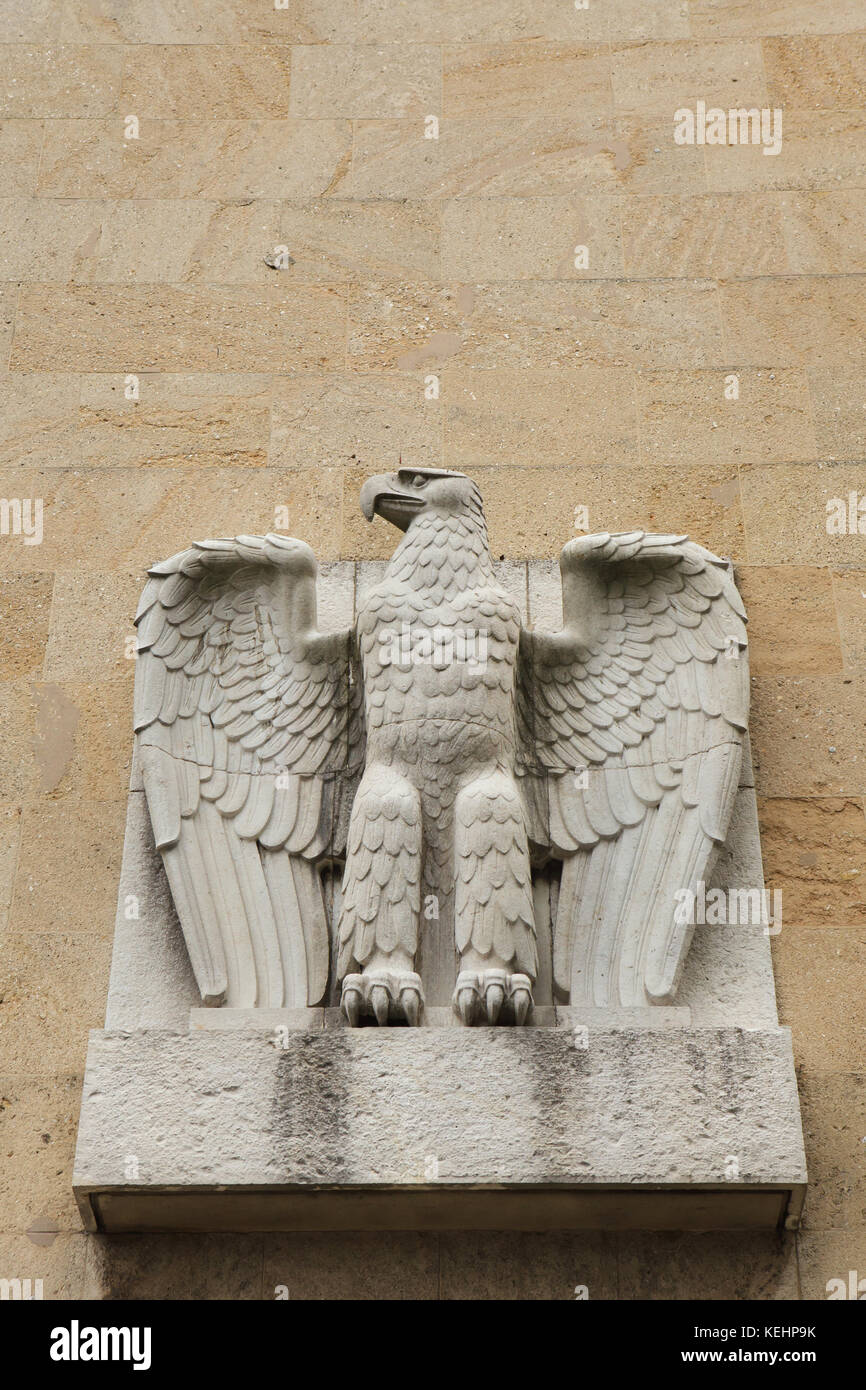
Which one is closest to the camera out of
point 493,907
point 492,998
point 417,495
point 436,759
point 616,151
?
point 492,998

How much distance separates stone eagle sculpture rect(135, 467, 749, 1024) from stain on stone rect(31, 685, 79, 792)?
21.8 inches

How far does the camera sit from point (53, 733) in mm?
6699

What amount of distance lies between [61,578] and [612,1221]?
319cm

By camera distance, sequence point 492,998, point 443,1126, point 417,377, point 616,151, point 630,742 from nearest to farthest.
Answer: point 443,1126
point 492,998
point 630,742
point 417,377
point 616,151

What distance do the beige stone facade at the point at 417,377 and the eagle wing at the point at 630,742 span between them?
464mm

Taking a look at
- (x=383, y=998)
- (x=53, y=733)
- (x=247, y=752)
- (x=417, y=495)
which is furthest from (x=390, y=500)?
(x=383, y=998)

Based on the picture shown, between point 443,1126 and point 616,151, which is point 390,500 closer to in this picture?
point 443,1126

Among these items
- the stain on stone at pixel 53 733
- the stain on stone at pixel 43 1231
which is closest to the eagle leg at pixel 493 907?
the stain on stone at pixel 43 1231

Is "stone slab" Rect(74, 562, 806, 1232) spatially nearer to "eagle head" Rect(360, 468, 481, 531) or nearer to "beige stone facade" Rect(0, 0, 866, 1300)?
"beige stone facade" Rect(0, 0, 866, 1300)

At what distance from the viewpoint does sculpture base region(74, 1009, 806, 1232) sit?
5367mm

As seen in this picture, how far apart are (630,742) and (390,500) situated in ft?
3.97

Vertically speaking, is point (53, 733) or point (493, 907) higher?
point (53, 733)

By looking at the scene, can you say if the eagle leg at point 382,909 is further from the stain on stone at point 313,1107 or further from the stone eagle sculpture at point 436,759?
the stain on stone at point 313,1107

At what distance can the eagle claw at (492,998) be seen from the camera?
5574mm
